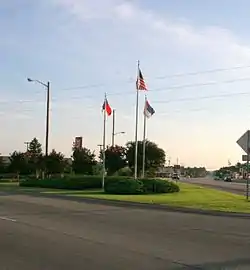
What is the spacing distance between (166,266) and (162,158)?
6325cm

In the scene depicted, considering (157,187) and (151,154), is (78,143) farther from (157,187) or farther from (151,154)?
(157,187)

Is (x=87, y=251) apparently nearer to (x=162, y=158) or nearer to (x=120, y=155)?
(x=120, y=155)

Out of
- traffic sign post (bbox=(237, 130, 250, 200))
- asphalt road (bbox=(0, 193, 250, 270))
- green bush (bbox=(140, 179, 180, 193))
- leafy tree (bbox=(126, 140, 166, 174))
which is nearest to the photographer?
asphalt road (bbox=(0, 193, 250, 270))

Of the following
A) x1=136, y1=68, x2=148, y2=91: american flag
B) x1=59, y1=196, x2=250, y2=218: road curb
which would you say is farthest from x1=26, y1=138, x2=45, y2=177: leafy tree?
x1=59, y1=196, x2=250, y2=218: road curb

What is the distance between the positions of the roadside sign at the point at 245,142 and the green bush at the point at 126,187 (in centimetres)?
969

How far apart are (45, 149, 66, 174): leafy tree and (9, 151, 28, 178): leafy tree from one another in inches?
537

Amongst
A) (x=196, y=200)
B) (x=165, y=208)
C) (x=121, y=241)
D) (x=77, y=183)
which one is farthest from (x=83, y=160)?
(x=121, y=241)

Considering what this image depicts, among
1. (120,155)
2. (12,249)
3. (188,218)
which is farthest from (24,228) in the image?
(120,155)

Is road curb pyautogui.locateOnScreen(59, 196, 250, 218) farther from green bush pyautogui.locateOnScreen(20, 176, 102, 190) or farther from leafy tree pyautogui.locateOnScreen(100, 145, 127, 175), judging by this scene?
leafy tree pyautogui.locateOnScreen(100, 145, 127, 175)

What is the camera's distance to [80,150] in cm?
6950

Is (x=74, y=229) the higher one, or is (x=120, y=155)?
(x=120, y=155)

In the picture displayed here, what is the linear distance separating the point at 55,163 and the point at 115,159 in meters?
7.57

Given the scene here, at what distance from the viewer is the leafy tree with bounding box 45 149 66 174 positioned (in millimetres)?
64875

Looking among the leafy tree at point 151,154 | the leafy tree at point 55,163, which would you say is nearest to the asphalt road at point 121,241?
the leafy tree at point 55,163
